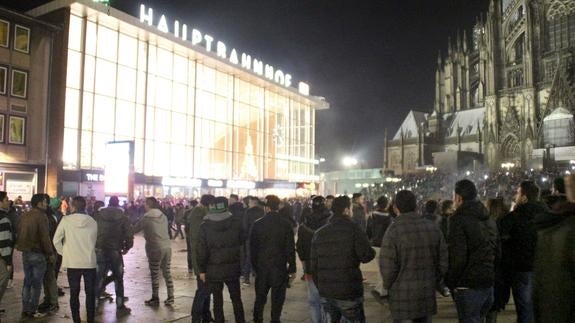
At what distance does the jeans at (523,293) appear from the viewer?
641 centimetres

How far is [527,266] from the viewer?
20.8ft

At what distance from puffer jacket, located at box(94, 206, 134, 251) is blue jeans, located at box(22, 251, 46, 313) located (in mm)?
969

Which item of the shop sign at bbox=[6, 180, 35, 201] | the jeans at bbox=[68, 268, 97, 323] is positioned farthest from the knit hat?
the shop sign at bbox=[6, 180, 35, 201]

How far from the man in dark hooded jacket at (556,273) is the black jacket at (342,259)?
7.66 ft

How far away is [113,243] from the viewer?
8891 mm

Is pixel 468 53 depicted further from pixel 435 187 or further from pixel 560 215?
pixel 560 215

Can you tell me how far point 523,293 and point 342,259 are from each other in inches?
114

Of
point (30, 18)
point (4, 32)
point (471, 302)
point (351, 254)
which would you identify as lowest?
point (471, 302)

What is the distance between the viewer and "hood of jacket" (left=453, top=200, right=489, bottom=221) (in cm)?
516

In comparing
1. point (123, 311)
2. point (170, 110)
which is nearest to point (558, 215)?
point (123, 311)

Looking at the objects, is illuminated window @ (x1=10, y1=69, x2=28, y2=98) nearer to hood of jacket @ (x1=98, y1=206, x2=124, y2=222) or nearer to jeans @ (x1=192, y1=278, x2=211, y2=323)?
hood of jacket @ (x1=98, y1=206, x2=124, y2=222)

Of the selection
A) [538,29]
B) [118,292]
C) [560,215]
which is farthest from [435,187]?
[560,215]

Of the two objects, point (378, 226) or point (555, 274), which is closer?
point (555, 274)

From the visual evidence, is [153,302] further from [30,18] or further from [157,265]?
[30,18]
